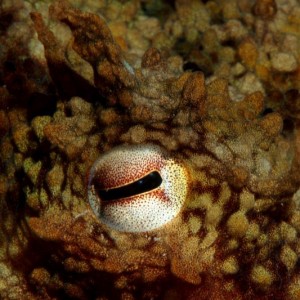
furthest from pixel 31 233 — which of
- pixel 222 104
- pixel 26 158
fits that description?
pixel 222 104

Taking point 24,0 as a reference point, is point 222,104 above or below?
below

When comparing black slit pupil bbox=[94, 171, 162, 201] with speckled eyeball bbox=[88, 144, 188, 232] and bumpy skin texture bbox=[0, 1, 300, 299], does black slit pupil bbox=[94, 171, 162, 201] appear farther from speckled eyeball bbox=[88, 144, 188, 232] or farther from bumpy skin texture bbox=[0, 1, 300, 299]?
bumpy skin texture bbox=[0, 1, 300, 299]

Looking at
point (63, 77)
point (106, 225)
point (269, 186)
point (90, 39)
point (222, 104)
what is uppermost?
point (90, 39)

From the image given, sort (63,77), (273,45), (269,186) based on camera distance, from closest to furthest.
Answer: (269,186) < (63,77) < (273,45)

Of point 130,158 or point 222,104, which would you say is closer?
point 130,158

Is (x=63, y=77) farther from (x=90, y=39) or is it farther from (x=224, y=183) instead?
(x=224, y=183)

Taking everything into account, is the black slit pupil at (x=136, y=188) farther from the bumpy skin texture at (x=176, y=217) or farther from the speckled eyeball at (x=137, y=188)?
the bumpy skin texture at (x=176, y=217)

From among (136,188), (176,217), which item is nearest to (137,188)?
(136,188)
